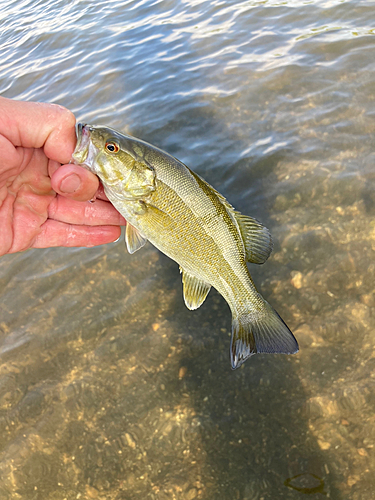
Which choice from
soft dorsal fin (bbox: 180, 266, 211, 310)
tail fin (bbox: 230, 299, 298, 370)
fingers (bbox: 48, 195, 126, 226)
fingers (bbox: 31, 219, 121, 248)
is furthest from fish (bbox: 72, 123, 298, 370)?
fingers (bbox: 31, 219, 121, 248)

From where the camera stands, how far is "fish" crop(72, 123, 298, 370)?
287 centimetres

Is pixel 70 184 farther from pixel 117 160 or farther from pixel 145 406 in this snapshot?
pixel 145 406

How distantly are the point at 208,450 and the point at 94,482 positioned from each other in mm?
1061

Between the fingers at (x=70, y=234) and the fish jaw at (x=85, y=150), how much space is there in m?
1.00

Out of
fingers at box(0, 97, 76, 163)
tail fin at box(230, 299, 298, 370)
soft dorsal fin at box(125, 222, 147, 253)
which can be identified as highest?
fingers at box(0, 97, 76, 163)

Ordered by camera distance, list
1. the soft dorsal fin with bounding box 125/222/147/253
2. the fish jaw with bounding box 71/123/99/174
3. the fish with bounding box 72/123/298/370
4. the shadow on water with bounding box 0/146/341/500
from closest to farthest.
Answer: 1. the fish with bounding box 72/123/298/370
2. the fish jaw with bounding box 71/123/99/174
3. the soft dorsal fin with bounding box 125/222/147/253
4. the shadow on water with bounding box 0/146/341/500

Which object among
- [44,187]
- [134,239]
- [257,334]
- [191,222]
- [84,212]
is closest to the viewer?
[191,222]

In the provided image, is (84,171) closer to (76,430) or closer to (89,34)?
(76,430)

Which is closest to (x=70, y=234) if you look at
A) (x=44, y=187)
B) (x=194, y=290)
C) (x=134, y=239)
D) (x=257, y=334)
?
(x=44, y=187)

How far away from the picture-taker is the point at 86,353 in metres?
4.30

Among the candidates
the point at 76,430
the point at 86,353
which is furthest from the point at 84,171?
the point at 76,430

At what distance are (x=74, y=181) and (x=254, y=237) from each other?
1497 mm

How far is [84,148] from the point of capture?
301 centimetres

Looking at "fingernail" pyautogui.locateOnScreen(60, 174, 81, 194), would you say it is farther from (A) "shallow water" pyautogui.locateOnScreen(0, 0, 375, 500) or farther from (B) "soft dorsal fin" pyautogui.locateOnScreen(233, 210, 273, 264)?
(A) "shallow water" pyautogui.locateOnScreen(0, 0, 375, 500)
